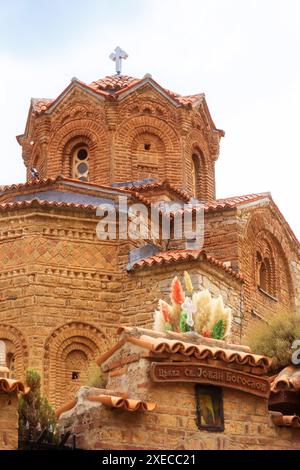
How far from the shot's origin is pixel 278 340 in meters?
12.9

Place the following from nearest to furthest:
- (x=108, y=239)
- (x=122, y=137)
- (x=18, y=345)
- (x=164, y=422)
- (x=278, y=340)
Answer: (x=164, y=422) < (x=278, y=340) < (x=18, y=345) < (x=108, y=239) < (x=122, y=137)

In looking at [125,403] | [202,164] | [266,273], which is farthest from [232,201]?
[125,403]

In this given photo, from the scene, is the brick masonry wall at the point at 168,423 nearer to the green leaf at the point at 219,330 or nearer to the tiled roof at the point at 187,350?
the tiled roof at the point at 187,350

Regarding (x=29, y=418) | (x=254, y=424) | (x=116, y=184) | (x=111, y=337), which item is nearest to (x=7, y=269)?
(x=111, y=337)

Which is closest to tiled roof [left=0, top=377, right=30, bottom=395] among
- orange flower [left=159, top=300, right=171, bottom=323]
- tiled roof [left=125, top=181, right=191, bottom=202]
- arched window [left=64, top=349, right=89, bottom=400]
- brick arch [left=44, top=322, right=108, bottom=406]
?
orange flower [left=159, top=300, right=171, bottom=323]

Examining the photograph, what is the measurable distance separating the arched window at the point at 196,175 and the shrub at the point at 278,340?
9.19m

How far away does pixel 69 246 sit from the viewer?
17.0 meters

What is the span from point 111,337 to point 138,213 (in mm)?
2476

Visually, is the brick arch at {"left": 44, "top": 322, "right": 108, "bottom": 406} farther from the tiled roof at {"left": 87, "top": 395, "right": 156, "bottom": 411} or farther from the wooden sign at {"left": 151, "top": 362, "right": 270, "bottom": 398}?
the tiled roof at {"left": 87, "top": 395, "right": 156, "bottom": 411}

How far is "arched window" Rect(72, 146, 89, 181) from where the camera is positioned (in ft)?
71.8

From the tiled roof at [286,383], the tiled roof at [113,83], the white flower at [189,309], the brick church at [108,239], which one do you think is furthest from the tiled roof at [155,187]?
the tiled roof at [286,383]

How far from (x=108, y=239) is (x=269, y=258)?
195 inches

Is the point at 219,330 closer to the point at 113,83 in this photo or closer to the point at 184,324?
the point at 184,324
